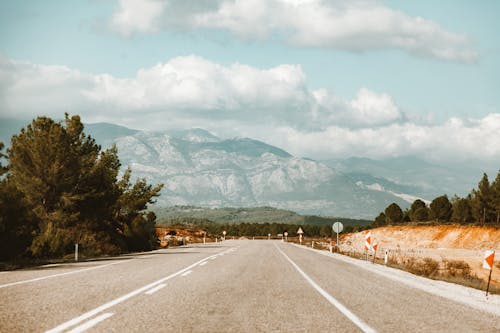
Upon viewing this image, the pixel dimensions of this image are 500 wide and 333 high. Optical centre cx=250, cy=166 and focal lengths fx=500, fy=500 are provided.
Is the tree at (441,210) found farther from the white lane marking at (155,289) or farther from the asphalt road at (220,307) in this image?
the white lane marking at (155,289)

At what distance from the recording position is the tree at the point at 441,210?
323 ft

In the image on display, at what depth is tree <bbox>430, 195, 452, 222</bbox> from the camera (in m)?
98.6

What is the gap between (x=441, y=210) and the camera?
323 feet

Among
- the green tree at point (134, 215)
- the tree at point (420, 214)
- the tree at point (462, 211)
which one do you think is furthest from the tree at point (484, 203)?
the green tree at point (134, 215)

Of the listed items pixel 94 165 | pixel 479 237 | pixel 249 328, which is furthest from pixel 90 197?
pixel 479 237

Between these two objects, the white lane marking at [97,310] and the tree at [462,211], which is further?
the tree at [462,211]

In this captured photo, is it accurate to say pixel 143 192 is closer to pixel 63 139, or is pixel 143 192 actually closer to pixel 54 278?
pixel 63 139

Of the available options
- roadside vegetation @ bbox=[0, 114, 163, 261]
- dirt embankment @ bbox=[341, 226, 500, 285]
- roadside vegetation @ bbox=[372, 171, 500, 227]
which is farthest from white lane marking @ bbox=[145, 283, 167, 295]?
roadside vegetation @ bbox=[372, 171, 500, 227]

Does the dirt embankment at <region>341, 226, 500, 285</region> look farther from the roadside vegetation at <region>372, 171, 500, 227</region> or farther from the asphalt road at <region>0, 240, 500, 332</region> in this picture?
the asphalt road at <region>0, 240, 500, 332</region>

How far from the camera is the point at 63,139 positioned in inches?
1251

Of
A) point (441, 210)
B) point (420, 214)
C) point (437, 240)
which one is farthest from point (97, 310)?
point (420, 214)

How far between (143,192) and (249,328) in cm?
4085

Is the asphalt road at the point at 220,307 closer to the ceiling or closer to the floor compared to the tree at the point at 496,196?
closer to the floor

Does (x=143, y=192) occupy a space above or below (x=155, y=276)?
above
